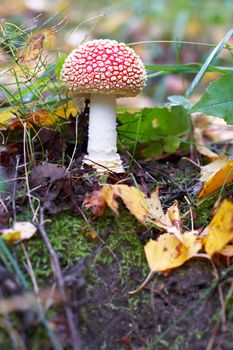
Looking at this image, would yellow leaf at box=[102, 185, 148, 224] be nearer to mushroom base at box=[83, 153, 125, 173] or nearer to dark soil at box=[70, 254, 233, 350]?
dark soil at box=[70, 254, 233, 350]

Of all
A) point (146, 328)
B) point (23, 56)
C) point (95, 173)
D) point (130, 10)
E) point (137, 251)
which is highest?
point (130, 10)

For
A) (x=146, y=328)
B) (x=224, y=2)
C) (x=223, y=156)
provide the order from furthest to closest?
(x=224, y=2)
(x=223, y=156)
(x=146, y=328)

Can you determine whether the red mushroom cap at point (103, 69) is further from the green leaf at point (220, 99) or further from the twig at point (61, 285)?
the twig at point (61, 285)

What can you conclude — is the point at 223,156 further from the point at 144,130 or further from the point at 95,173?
the point at 95,173

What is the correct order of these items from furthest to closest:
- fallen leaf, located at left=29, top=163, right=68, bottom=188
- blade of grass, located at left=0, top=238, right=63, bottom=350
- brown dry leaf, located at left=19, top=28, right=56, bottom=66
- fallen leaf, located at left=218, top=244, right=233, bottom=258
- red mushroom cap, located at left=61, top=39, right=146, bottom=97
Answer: brown dry leaf, located at left=19, top=28, right=56, bottom=66, red mushroom cap, located at left=61, top=39, right=146, bottom=97, fallen leaf, located at left=29, top=163, right=68, bottom=188, fallen leaf, located at left=218, top=244, right=233, bottom=258, blade of grass, located at left=0, top=238, right=63, bottom=350

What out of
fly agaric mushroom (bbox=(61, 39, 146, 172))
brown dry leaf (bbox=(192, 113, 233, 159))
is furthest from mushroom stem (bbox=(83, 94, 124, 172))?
brown dry leaf (bbox=(192, 113, 233, 159))

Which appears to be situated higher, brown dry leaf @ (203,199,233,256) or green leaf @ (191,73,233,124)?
green leaf @ (191,73,233,124)

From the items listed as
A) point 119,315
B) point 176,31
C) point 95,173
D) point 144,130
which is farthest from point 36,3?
point 119,315
